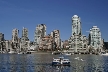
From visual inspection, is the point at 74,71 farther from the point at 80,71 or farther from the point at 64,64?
the point at 64,64

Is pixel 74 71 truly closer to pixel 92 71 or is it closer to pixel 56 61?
pixel 92 71

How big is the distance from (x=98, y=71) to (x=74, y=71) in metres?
10.9

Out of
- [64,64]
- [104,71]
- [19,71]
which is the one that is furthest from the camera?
[64,64]

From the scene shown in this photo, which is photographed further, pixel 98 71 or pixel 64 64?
pixel 64 64

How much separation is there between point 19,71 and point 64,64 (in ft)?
128

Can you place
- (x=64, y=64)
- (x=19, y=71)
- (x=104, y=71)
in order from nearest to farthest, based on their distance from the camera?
(x=19, y=71) < (x=104, y=71) < (x=64, y=64)

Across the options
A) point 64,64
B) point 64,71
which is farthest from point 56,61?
point 64,71

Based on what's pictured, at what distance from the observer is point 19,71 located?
107 m

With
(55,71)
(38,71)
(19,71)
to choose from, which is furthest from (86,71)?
(19,71)

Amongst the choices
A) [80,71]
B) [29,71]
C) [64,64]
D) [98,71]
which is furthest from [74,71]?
[64,64]

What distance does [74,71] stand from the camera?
111m

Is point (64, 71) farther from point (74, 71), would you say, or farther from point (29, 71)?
point (29, 71)

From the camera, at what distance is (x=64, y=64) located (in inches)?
5536

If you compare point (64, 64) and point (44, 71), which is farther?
point (64, 64)
